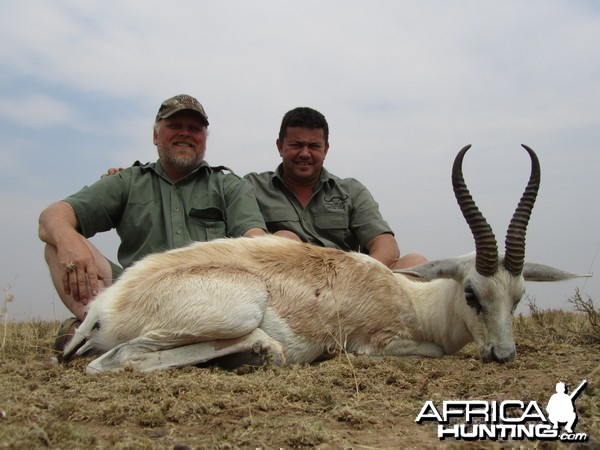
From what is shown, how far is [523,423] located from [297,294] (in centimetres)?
251

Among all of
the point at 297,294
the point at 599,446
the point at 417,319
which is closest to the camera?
the point at 599,446

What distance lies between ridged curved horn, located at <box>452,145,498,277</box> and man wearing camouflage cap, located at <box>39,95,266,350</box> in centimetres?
222

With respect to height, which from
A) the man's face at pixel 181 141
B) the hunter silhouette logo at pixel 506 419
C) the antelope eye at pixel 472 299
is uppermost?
the man's face at pixel 181 141

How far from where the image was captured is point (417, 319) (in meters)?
5.55

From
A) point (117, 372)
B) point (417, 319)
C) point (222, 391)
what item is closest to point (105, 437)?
point (222, 391)

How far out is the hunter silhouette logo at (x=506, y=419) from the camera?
107 inches

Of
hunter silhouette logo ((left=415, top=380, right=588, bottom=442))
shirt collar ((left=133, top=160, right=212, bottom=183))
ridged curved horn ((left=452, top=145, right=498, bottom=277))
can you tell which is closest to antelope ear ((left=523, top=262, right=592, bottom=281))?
ridged curved horn ((left=452, top=145, right=498, bottom=277))

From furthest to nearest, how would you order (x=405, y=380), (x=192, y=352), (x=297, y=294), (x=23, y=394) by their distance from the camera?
(x=297, y=294)
(x=192, y=352)
(x=405, y=380)
(x=23, y=394)

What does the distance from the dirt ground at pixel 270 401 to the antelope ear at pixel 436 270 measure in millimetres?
769

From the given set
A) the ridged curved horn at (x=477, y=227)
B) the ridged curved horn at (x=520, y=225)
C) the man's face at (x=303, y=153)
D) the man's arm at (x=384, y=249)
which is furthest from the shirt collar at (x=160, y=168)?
the ridged curved horn at (x=520, y=225)

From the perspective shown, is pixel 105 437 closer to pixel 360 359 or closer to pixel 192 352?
pixel 192 352

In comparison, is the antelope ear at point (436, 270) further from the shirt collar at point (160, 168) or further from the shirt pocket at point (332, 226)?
the shirt collar at point (160, 168)

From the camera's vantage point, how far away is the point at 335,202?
27.5 feet

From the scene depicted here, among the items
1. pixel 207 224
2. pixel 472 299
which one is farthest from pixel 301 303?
pixel 207 224
